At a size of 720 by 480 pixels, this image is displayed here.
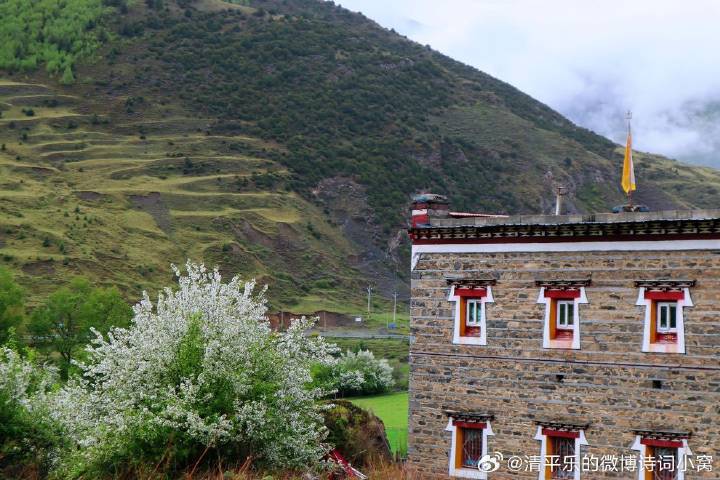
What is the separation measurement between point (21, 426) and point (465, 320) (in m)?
11.2

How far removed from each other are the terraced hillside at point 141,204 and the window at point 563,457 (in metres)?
55.7

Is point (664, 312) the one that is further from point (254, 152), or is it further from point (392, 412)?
point (254, 152)

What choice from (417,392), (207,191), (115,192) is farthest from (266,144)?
(417,392)

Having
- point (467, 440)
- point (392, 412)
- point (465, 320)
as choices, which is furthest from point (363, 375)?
point (465, 320)

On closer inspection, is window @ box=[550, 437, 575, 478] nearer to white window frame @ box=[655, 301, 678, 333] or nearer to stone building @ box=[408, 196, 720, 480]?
stone building @ box=[408, 196, 720, 480]

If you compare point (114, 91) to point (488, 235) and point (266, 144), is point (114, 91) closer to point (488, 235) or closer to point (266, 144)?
point (266, 144)

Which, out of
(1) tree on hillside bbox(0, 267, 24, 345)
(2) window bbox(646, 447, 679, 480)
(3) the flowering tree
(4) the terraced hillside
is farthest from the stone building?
(4) the terraced hillside

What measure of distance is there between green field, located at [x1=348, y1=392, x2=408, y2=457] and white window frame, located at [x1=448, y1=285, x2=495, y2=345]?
13.7 m

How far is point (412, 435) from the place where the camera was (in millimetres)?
24453

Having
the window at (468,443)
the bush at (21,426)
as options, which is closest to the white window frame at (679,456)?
the window at (468,443)

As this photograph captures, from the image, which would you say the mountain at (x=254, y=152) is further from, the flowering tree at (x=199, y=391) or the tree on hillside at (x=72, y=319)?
the flowering tree at (x=199, y=391)

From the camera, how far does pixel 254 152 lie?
112m

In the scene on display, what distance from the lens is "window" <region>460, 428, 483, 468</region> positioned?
23547 millimetres

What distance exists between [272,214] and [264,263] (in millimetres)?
9445
